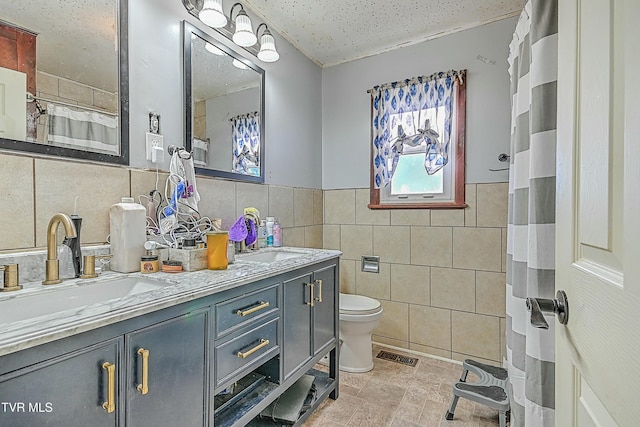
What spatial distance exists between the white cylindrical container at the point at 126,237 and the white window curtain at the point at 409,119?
5.91 ft

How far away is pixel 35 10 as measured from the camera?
114 cm

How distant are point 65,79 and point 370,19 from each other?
185 cm

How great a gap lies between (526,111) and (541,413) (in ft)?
3.92

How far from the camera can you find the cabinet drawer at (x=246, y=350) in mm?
1111

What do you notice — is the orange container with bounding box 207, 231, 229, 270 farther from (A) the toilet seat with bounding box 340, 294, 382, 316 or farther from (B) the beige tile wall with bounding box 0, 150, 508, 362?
(A) the toilet seat with bounding box 340, 294, 382, 316

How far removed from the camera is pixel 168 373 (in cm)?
93

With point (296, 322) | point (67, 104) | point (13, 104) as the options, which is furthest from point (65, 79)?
point (296, 322)

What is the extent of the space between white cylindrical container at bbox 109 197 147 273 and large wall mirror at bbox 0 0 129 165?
230 millimetres

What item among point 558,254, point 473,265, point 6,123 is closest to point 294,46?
point 6,123

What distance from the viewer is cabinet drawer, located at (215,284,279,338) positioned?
1.11 metres

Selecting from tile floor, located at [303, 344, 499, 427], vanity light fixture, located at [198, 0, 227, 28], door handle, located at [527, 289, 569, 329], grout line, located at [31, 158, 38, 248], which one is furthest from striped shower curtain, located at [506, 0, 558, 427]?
grout line, located at [31, 158, 38, 248]

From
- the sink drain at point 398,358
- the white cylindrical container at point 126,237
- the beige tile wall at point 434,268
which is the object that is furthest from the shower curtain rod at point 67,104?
the sink drain at point 398,358

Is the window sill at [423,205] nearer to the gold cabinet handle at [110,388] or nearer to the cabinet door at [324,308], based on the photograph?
the cabinet door at [324,308]

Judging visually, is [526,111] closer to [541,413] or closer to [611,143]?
[611,143]
